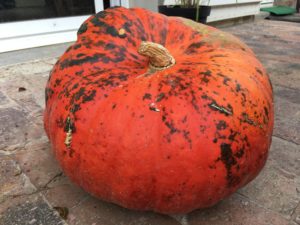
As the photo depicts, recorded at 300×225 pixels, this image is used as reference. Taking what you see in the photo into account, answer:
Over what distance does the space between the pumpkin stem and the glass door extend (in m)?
2.84

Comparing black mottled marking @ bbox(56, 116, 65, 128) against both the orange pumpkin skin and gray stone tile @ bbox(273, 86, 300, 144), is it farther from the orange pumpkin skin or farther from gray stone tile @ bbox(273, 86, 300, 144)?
gray stone tile @ bbox(273, 86, 300, 144)

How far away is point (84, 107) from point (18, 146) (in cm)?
84

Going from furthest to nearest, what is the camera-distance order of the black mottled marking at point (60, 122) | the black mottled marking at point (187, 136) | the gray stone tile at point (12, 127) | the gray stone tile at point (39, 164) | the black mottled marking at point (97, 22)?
the gray stone tile at point (12, 127)
the gray stone tile at point (39, 164)
the black mottled marking at point (97, 22)
the black mottled marking at point (60, 122)
the black mottled marking at point (187, 136)

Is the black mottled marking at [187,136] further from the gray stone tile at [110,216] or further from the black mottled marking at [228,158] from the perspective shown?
the gray stone tile at [110,216]

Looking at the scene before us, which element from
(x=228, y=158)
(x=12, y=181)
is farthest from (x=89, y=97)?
(x=12, y=181)

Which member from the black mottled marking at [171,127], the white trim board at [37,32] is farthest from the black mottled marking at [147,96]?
the white trim board at [37,32]

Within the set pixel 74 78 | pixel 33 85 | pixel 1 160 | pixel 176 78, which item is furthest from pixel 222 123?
pixel 33 85

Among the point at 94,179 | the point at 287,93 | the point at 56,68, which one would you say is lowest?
the point at 287,93

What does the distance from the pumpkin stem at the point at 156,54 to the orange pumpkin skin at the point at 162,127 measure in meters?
0.03

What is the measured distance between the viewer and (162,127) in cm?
112

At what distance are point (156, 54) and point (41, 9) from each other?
3.03 m

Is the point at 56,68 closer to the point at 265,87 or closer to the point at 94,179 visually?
the point at 94,179

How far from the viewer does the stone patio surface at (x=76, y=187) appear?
1334 mm

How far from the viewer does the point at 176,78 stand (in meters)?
1.21
